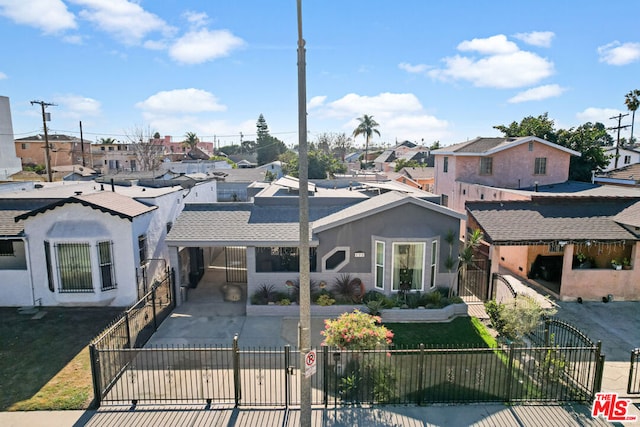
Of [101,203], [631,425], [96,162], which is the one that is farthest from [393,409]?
[96,162]

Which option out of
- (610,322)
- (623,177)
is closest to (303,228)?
(610,322)

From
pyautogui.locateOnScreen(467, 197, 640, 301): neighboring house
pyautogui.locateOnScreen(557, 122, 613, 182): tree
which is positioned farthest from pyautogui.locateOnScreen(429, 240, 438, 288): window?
pyautogui.locateOnScreen(557, 122, 613, 182): tree

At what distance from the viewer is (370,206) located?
16.2 metres

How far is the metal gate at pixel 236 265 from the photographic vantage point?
19.0 metres

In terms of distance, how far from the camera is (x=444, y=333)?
13.5m

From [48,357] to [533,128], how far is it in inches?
1418

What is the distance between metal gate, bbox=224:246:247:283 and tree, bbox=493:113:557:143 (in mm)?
26224

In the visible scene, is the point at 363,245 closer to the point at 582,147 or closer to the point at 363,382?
the point at 363,382

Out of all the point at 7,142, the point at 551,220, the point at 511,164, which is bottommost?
the point at 551,220

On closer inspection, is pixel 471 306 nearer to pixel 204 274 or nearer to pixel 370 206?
pixel 370 206

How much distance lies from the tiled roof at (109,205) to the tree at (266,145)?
73805 mm

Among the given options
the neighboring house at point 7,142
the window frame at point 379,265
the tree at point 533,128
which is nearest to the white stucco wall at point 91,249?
the window frame at point 379,265

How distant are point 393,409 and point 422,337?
4302 mm

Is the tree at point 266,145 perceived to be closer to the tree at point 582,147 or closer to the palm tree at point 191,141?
the palm tree at point 191,141
